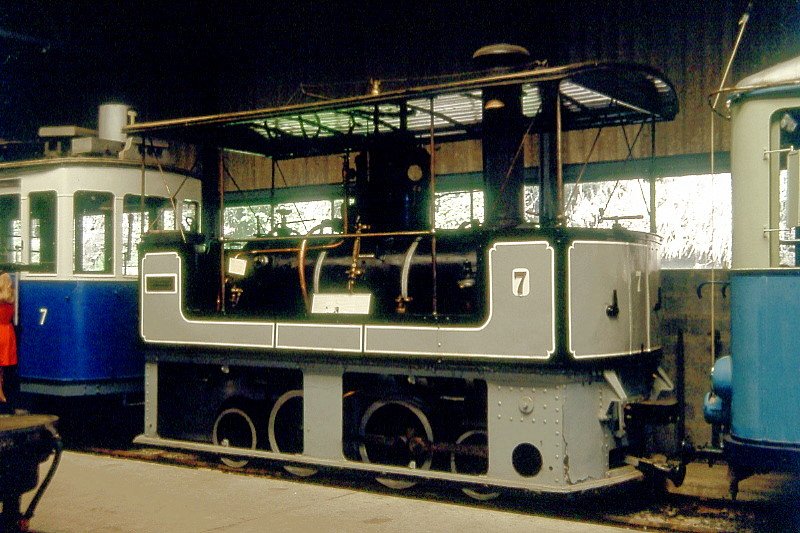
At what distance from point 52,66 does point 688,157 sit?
10.6 m

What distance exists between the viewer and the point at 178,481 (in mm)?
7516

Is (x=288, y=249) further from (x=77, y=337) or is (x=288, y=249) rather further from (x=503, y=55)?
(x=77, y=337)

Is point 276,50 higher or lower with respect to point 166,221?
higher

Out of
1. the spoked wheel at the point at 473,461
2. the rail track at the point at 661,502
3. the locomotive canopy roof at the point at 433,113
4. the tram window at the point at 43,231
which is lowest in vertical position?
the rail track at the point at 661,502

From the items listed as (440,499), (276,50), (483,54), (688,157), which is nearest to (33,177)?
(276,50)

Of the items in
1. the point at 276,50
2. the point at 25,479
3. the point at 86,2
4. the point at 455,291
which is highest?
the point at 86,2

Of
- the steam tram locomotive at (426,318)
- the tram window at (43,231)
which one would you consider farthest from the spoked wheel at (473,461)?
the tram window at (43,231)

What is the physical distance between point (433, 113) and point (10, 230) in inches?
213

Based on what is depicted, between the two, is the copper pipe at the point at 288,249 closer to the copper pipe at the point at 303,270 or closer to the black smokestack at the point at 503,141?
the copper pipe at the point at 303,270

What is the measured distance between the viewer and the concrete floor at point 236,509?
19.7 ft

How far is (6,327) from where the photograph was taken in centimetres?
945

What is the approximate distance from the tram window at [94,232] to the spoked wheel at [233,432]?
2330 millimetres

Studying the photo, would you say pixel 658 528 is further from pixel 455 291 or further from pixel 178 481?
pixel 178 481

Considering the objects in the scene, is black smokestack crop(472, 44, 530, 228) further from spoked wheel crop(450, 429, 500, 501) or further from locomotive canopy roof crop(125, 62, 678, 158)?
spoked wheel crop(450, 429, 500, 501)
